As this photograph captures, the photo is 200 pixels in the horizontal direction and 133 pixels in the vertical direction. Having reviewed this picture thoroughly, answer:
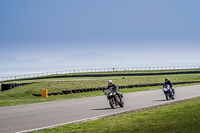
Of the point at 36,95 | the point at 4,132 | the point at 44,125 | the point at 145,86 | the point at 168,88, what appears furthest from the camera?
the point at 145,86

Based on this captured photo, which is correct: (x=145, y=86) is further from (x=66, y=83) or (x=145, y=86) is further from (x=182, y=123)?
(x=182, y=123)

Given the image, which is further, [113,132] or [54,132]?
[54,132]

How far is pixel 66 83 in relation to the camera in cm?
4494

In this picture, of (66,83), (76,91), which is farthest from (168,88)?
(66,83)

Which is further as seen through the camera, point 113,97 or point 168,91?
point 168,91

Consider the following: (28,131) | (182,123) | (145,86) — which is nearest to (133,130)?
(182,123)

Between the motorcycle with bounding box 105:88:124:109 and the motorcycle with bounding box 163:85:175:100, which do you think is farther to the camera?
the motorcycle with bounding box 163:85:175:100

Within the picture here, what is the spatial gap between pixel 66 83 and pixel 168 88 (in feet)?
67.4

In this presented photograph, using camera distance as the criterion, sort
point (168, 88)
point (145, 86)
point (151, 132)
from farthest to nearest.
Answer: point (145, 86)
point (168, 88)
point (151, 132)

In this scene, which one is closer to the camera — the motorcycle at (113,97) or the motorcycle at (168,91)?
the motorcycle at (113,97)

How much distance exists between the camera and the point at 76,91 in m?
37.3

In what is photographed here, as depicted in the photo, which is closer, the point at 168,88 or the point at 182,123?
the point at 182,123

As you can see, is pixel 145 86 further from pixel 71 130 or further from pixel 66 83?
pixel 71 130

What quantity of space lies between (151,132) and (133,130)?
0.77m
